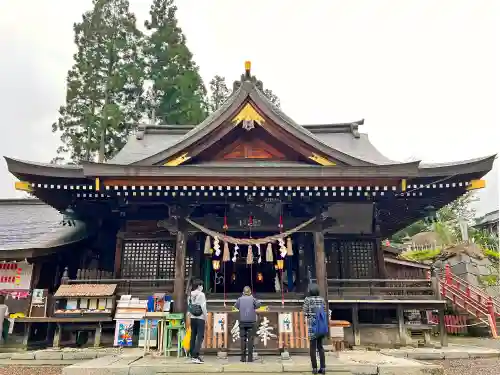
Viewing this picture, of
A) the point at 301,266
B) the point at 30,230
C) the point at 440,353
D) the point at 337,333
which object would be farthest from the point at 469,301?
the point at 30,230

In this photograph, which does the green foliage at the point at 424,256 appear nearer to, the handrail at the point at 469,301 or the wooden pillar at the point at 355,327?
the handrail at the point at 469,301

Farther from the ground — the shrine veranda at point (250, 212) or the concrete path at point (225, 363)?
the shrine veranda at point (250, 212)

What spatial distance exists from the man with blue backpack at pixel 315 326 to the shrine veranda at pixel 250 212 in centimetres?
207

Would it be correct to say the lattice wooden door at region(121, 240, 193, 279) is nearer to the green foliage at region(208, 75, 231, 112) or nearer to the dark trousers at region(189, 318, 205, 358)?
the dark trousers at region(189, 318, 205, 358)

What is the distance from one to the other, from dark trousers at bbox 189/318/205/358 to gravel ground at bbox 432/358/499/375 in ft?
16.7

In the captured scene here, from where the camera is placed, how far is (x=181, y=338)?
8938mm

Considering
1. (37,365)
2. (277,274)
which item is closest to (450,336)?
(277,274)

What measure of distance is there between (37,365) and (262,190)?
21.9 ft

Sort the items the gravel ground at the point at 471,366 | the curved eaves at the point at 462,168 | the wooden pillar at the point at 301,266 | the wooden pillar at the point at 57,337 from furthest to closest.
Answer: the wooden pillar at the point at 301,266
the wooden pillar at the point at 57,337
the curved eaves at the point at 462,168
the gravel ground at the point at 471,366

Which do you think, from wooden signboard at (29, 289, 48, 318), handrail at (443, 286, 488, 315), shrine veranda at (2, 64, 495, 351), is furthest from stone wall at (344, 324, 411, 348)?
wooden signboard at (29, 289, 48, 318)

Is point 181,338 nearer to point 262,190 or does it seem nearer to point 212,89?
point 262,190

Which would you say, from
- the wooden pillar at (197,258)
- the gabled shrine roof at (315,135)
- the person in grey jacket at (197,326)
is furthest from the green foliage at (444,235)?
the person in grey jacket at (197,326)

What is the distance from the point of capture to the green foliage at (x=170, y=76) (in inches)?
1178

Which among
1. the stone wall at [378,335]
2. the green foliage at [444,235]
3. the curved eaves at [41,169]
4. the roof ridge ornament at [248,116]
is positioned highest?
the roof ridge ornament at [248,116]
